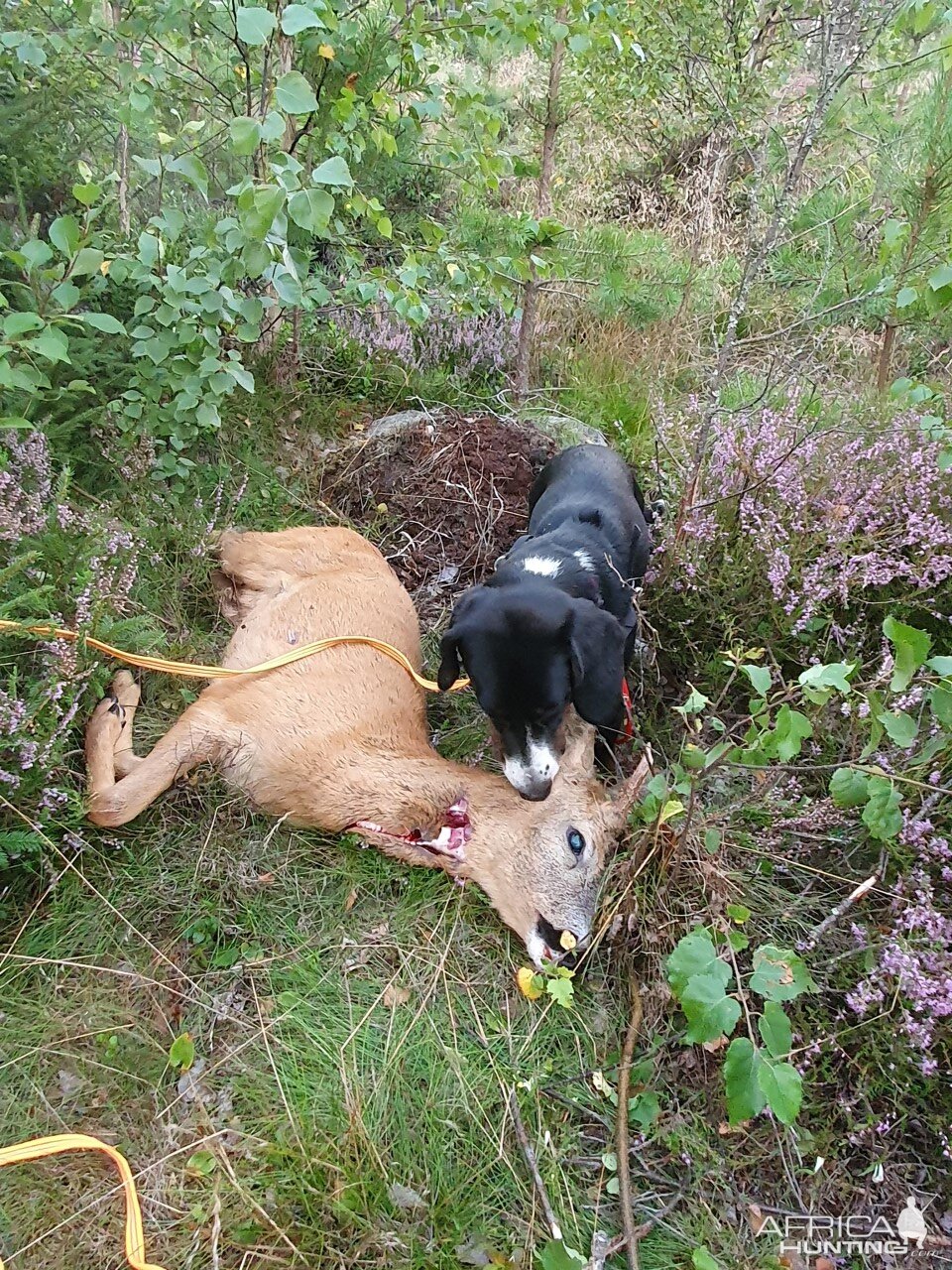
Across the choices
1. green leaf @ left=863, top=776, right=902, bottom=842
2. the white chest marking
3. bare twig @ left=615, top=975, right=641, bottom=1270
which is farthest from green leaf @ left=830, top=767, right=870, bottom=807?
the white chest marking

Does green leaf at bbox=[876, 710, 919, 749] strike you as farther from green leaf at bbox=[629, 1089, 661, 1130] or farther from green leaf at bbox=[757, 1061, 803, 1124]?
green leaf at bbox=[629, 1089, 661, 1130]

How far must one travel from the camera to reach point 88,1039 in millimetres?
2488

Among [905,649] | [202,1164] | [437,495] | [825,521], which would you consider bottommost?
[202,1164]

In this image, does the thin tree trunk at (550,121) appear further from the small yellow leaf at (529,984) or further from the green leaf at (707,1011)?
the green leaf at (707,1011)

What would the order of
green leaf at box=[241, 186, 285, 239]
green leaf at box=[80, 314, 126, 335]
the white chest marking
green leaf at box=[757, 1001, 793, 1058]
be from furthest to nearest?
1. the white chest marking
2. green leaf at box=[80, 314, 126, 335]
3. green leaf at box=[241, 186, 285, 239]
4. green leaf at box=[757, 1001, 793, 1058]

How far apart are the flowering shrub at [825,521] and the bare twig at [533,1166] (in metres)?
2.01

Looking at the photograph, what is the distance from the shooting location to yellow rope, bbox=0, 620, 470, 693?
293 centimetres

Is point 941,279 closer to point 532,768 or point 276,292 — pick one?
point 532,768

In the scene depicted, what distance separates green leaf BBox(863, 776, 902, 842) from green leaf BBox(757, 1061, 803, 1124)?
672 millimetres

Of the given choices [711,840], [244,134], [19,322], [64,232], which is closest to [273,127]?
[244,134]

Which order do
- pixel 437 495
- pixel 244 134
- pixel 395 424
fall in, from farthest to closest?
pixel 395 424 → pixel 437 495 → pixel 244 134

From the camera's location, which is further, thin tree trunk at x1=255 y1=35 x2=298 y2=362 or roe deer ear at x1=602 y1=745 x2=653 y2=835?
thin tree trunk at x1=255 y1=35 x2=298 y2=362

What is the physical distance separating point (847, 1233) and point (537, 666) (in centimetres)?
193

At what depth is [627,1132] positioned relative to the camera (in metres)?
2.38
